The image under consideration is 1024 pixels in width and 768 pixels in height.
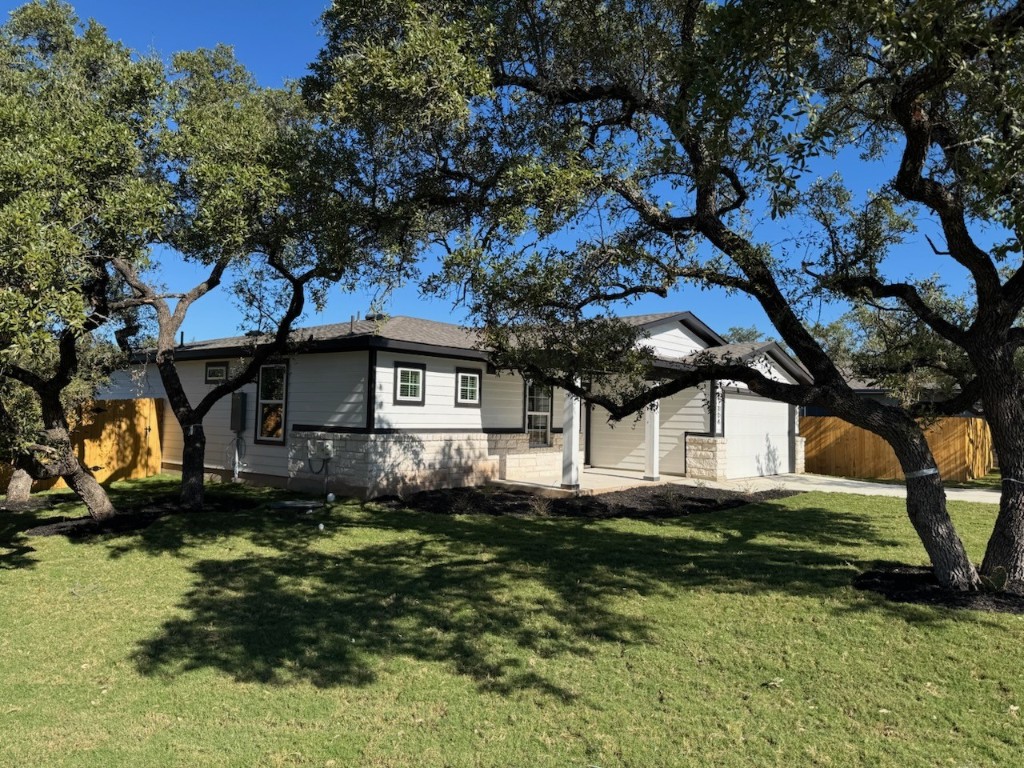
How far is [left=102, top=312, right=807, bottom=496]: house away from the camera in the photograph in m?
12.6

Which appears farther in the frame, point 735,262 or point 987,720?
point 735,262

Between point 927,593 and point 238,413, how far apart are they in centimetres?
1283

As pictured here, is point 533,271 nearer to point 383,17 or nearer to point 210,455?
point 383,17

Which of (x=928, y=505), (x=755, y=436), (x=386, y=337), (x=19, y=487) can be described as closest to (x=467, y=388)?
(x=386, y=337)

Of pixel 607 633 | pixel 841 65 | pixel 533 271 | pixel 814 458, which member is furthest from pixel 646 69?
pixel 814 458

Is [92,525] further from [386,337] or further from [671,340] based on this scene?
[671,340]

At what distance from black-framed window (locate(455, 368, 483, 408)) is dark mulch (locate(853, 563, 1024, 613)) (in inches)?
336

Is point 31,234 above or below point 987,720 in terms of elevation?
above

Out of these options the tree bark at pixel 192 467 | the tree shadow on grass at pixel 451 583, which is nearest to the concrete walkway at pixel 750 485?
the tree shadow on grass at pixel 451 583

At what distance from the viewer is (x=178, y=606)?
5969mm

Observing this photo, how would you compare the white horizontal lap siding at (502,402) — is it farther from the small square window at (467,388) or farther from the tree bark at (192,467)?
the tree bark at (192,467)

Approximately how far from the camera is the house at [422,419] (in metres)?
12.6

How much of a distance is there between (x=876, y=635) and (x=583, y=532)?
4812 mm

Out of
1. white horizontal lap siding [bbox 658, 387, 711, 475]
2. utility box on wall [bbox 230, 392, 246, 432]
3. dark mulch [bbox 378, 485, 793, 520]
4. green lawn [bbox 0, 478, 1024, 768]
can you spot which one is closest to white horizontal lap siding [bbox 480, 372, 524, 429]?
dark mulch [bbox 378, 485, 793, 520]
